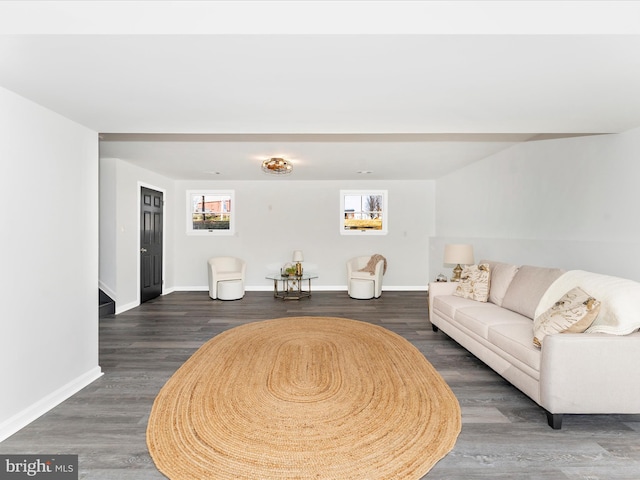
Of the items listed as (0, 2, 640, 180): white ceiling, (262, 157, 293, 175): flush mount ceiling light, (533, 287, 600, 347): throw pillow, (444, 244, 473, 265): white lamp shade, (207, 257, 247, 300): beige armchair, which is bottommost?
(207, 257, 247, 300): beige armchair

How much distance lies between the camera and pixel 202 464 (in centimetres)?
185

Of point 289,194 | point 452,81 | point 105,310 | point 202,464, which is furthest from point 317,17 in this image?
point 289,194

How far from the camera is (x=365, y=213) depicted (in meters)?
7.41

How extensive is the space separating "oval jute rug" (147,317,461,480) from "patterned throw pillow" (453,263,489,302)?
1006 mm

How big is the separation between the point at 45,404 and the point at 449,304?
393 cm

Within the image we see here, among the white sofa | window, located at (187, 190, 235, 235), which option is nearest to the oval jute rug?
the white sofa

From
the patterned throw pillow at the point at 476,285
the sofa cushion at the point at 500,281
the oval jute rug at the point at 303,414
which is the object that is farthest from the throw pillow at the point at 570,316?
the patterned throw pillow at the point at 476,285

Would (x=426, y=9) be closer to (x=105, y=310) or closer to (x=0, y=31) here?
(x=0, y=31)

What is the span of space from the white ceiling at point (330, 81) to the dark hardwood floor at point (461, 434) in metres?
2.29

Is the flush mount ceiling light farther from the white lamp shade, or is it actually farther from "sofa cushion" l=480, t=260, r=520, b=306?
"sofa cushion" l=480, t=260, r=520, b=306

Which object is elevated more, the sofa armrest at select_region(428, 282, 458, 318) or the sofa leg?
the sofa armrest at select_region(428, 282, 458, 318)

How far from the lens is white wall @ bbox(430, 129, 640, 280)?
3.01m

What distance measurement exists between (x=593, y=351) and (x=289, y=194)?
6.01 metres

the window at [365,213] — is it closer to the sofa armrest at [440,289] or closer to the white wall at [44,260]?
the sofa armrest at [440,289]
